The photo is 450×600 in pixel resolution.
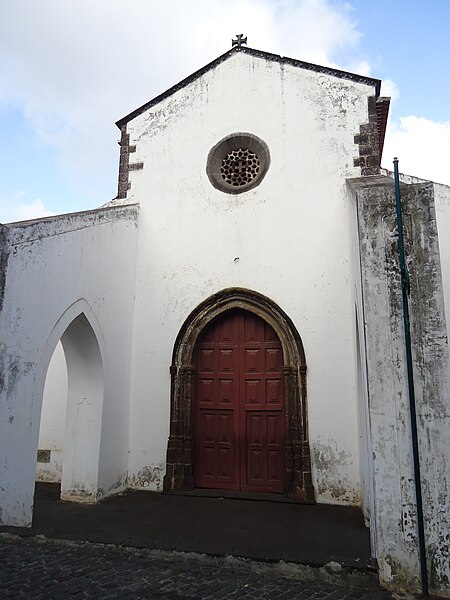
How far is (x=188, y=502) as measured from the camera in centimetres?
569

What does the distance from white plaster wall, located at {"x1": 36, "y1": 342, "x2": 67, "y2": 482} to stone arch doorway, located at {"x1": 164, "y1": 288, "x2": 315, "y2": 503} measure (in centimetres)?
175

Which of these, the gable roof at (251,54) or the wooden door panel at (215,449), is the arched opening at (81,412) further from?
the gable roof at (251,54)

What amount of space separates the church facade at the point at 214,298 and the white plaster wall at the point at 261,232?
0.02 m

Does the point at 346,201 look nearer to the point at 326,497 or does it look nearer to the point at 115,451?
the point at 326,497

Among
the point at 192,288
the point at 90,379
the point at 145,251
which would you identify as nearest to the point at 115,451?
the point at 90,379

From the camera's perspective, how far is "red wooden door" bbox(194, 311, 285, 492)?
20.5 feet

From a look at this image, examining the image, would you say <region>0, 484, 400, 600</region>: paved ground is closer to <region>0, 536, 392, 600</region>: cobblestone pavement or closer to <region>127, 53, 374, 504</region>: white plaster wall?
<region>0, 536, 392, 600</region>: cobblestone pavement

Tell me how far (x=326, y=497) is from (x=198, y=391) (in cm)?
224

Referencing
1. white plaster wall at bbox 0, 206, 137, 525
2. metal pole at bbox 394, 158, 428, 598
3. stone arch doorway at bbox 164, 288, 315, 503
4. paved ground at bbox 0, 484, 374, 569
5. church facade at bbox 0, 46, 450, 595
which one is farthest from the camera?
stone arch doorway at bbox 164, 288, 315, 503

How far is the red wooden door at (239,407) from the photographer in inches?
246

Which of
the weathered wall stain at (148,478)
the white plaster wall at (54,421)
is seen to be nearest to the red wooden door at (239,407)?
the weathered wall stain at (148,478)

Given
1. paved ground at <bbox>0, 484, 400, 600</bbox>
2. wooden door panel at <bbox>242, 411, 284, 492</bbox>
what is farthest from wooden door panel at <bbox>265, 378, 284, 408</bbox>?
paved ground at <bbox>0, 484, 400, 600</bbox>

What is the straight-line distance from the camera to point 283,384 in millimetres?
6363

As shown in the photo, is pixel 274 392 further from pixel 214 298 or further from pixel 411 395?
pixel 411 395
